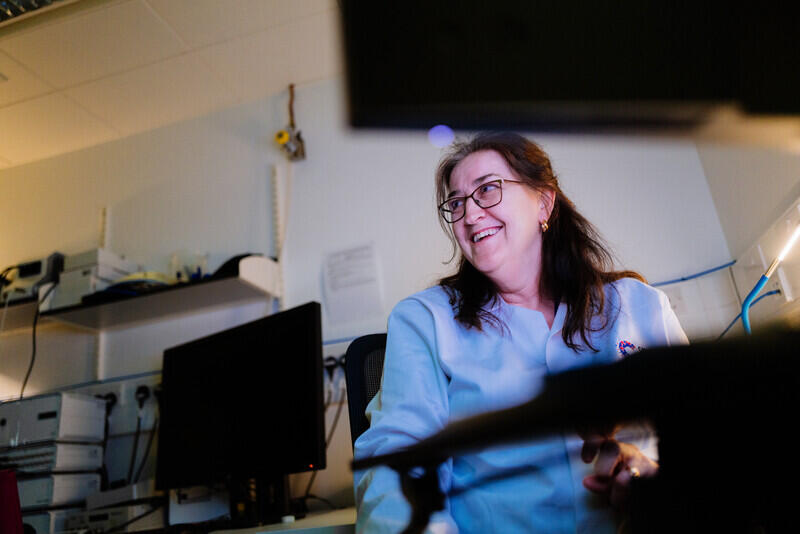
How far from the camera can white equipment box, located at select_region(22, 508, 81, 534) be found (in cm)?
182

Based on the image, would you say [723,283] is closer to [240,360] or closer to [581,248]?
[581,248]

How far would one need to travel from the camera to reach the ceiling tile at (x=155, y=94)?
2.37m

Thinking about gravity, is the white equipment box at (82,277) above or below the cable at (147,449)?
above

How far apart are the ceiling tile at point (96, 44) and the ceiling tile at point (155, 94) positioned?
6 centimetres

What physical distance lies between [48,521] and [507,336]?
1.80m

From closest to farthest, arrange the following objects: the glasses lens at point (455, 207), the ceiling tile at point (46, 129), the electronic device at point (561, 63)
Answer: the electronic device at point (561, 63) < the glasses lens at point (455, 207) < the ceiling tile at point (46, 129)

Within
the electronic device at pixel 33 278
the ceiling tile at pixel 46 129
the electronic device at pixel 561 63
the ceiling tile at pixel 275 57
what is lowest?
the electronic device at pixel 561 63

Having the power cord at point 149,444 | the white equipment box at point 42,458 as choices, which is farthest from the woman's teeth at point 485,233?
the white equipment box at point 42,458

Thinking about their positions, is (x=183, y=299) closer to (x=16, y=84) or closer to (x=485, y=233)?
(x=16, y=84)

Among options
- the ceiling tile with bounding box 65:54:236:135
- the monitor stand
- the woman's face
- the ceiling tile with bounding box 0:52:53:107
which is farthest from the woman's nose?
the ceiling tile with bounding box 0:52:53:107

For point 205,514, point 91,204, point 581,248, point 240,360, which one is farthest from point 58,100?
point 581,248

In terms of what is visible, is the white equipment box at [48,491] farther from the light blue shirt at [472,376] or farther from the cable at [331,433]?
the light blue shirt at [472,376]

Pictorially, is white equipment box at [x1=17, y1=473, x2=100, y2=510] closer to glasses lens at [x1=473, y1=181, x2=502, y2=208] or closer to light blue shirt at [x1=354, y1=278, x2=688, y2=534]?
light blue shirt at [x1=354, y1=278, x2=688, y2=534]

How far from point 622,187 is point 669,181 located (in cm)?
15
